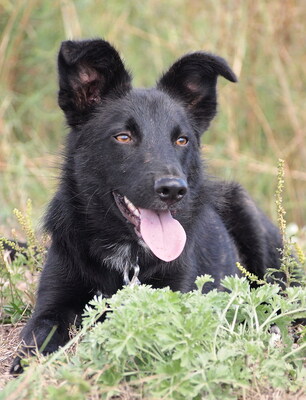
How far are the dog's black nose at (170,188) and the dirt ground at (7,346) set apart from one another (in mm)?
1128

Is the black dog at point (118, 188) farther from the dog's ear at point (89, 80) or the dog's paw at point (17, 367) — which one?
the dog's paw at point (17, 367)

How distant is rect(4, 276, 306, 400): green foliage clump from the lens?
269 cm

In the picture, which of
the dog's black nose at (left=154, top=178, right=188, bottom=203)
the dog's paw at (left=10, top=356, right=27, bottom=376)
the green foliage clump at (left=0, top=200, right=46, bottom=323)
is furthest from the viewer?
the green foliage clump at (left=0, top=200, right=46, bottom=323)

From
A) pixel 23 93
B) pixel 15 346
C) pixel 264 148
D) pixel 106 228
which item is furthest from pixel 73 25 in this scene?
pixel 15 346

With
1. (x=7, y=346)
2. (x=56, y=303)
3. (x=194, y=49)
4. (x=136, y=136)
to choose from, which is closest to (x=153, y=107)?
(x=136, y=136)

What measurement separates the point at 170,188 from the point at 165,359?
1.07 meters

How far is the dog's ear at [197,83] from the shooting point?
14.8 feet

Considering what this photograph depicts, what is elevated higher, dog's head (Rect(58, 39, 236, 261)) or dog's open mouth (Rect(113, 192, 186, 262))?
dog's head (Rect(58, 39, 236, 261))

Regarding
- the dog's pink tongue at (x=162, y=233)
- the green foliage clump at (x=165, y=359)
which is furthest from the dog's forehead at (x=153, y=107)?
the green foliage clump at (x=165, y=359)

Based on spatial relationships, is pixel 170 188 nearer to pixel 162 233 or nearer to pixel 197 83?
pixel 162 233

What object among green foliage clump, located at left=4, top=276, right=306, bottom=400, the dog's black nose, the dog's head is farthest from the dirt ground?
the dog's black nose

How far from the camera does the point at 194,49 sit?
27.1ft

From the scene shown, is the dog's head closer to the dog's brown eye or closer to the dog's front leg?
the dog's brown eye

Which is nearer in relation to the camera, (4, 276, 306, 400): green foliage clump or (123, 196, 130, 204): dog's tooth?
(4, 276, 306, 400): green foliage clump
